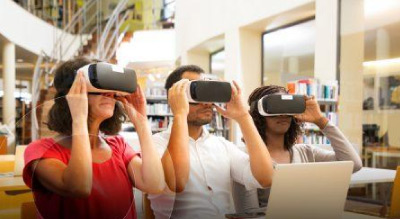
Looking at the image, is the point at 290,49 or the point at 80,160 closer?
the point at 80,160

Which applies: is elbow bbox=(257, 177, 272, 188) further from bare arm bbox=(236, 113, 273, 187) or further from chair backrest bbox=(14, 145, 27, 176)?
chair backrest bbox=(14, 145, 27, 176)

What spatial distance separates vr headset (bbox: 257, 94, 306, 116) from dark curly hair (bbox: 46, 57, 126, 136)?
50 centimetres

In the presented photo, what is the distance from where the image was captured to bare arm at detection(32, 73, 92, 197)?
685mm

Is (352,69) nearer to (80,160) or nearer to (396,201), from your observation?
(396,201)

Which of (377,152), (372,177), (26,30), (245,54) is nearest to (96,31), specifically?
(26,30)

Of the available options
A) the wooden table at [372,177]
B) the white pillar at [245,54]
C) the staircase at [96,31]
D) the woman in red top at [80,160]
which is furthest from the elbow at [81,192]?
the white pillar at [245,54]

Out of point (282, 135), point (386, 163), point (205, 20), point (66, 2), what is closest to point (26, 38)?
point (66, 2)

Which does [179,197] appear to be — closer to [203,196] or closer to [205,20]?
[203,196]

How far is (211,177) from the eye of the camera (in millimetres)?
1248

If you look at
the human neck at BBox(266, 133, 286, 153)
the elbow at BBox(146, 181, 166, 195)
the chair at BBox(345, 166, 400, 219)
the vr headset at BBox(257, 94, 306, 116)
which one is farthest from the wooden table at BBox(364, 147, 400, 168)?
the elbow at BBox(146, 181, 166, 195)

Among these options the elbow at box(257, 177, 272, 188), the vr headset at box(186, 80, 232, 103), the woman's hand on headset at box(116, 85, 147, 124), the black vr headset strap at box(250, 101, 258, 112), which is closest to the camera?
the woman's hand on headset at box(116, 85, 147, 124)

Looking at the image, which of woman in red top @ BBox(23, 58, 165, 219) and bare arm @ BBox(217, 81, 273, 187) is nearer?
woman in red top @ BBox(23, 58, 165, 219)

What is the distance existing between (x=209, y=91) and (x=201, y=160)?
0.34 meters

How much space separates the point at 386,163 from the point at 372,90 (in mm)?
749
